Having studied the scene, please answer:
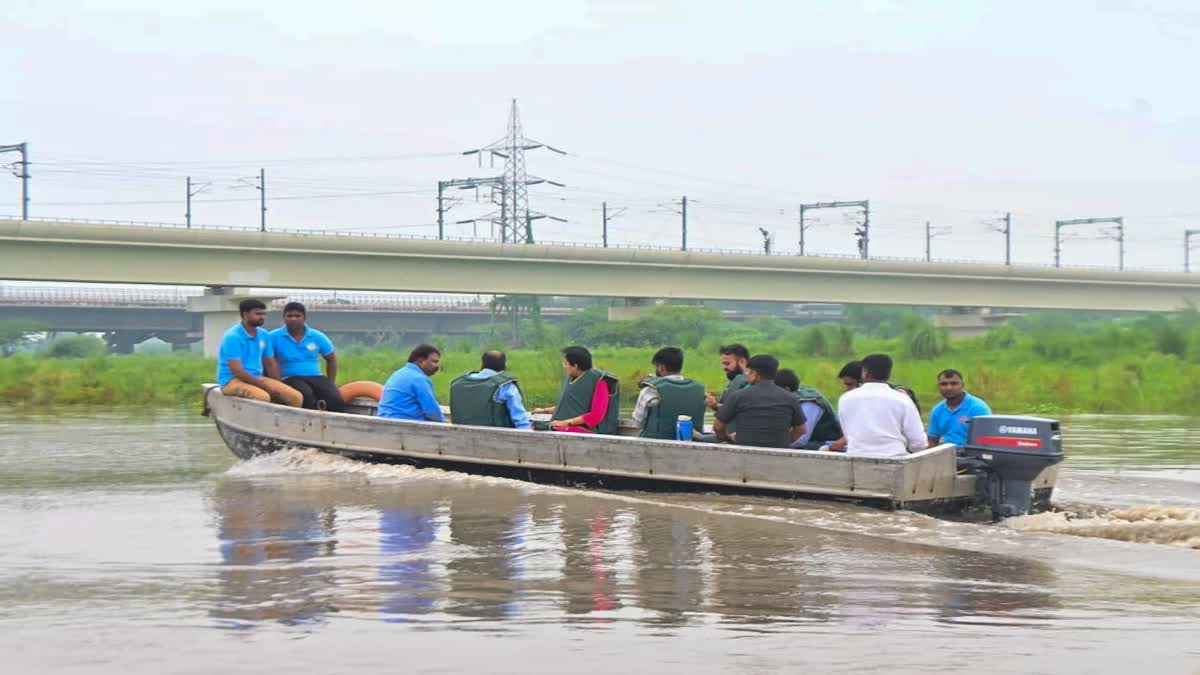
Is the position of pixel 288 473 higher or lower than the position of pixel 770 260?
lower

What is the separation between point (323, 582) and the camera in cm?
800

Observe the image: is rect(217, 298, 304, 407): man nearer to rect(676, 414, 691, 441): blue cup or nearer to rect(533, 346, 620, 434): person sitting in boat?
rect(533, 346, 620, 434): person sitting in boat

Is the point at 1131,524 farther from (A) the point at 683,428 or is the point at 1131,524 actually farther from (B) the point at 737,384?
Result: (A) the point at 683,428

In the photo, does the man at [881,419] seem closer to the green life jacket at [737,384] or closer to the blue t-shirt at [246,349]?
the green life jacket at [737,384]

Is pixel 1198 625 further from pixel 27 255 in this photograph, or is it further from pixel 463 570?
pixel 27 255

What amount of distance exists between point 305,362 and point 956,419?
7.10 m

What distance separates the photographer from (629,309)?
5947cm

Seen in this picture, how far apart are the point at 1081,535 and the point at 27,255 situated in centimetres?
3605

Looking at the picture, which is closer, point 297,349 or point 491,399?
point 491,399

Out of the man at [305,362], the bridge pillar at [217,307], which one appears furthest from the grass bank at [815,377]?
the man at [305,362]

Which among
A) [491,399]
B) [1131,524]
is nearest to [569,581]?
[1131,524]

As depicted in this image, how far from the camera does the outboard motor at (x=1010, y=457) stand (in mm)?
10750

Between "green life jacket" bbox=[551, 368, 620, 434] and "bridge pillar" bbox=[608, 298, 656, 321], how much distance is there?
150 ft

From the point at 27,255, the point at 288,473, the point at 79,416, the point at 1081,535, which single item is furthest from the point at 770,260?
the point at 1081,535
